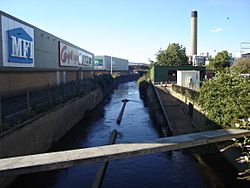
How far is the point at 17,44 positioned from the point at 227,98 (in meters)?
17.0

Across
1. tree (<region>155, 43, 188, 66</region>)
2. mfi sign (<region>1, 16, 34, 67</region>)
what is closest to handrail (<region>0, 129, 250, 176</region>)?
mfi sign (<region>1, 16, 34, 67</region>)

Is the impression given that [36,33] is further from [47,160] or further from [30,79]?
[47,160]

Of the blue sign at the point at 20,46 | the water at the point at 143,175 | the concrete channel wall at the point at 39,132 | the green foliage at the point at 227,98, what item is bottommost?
the water at the point at 143,175

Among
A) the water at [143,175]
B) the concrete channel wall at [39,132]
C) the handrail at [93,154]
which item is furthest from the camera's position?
the water at [143,175]

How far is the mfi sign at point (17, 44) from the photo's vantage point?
2084cm

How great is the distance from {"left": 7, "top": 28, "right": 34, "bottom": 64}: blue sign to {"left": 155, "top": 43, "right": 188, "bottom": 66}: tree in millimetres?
49039

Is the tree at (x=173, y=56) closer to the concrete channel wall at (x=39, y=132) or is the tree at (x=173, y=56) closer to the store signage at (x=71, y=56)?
the store signage at (x=71, y=56)

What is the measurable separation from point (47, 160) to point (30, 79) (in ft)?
64.9

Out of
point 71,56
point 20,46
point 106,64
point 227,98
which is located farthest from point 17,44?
point 106,64

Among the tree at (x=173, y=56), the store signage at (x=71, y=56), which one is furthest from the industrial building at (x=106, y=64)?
the store signage at (x=71, y=56)

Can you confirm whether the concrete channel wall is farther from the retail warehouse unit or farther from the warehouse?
the retail warehouse unit

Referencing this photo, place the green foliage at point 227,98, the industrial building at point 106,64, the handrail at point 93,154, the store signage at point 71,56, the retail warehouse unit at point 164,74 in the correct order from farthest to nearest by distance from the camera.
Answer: the industrial building at point 106,64 < the retail warehouse unit at point 164,74 < the store signage at point 71,56 < the green foliage at point 227,98 < the handrail at point 93,154

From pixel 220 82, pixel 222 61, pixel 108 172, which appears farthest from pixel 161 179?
pixel 222 61

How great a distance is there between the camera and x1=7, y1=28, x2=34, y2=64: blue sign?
2182 cm
